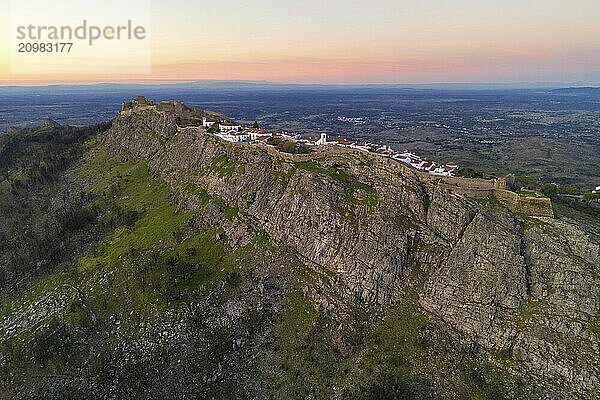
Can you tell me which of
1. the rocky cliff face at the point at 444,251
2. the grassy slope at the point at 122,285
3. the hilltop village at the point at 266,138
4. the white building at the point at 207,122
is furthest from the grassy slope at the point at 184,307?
the white building at the point at 207,122

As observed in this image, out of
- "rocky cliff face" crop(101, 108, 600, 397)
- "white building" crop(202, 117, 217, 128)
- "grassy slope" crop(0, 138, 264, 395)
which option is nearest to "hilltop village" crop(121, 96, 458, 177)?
"white building" crop(202, 117, 217, 128)

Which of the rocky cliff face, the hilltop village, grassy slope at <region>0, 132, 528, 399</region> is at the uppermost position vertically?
the hilltop village

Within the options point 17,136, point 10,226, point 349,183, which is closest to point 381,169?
point 349,183

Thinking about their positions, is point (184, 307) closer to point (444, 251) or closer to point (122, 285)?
point (122, 285)

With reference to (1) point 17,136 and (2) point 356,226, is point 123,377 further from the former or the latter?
(1) point 17,136

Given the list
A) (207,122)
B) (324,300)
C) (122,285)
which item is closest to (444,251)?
(324,300)

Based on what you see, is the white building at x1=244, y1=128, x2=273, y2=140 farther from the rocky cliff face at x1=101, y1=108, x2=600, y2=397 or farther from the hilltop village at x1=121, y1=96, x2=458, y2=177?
the rocky cliff face at x1=101, y1=108, x2=600, y2=397
